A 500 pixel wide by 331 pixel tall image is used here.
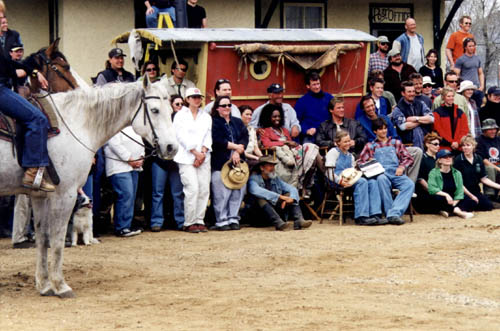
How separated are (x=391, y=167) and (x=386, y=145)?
36 cm

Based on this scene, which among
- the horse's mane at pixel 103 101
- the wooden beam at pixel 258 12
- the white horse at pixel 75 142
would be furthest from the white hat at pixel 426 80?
the horse's mane at pixel 103 101

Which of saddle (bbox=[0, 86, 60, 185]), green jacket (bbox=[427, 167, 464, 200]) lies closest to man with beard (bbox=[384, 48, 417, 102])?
green jacket (bbox=[427, 167, 464, 200])

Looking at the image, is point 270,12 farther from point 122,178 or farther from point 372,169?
point 122,178

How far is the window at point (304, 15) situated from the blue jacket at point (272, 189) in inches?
288

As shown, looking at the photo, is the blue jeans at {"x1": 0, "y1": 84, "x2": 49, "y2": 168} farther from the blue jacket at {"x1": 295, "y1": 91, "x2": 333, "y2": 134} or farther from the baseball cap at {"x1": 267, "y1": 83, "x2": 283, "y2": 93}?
the blue jacket at {"x1": 295, "y1": 91, "x2": 333, "y2": 134}

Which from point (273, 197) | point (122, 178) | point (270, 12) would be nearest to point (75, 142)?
point (122, 178)

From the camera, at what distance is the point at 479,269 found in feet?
32.2

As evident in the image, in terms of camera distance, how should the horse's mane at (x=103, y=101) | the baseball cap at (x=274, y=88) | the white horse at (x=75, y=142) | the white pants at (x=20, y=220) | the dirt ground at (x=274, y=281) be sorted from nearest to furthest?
the dirt ground at (x=274, y=281) → the white horse at (x=75, y=142) → the horse's mane at (x=103, y=101) → the white pants at (x=20, y=220) → the baseball cap at (x=274, y=88)

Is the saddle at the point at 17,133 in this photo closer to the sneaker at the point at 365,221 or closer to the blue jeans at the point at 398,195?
the sneaker at the point at 365,221

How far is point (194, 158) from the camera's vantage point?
42.7 ft

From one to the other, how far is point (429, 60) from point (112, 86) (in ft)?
29.2

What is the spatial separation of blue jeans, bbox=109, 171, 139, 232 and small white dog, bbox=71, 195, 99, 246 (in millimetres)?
744

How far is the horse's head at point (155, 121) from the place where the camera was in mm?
A: 9219

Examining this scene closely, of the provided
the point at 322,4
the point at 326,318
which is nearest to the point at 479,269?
the point at 326,318
